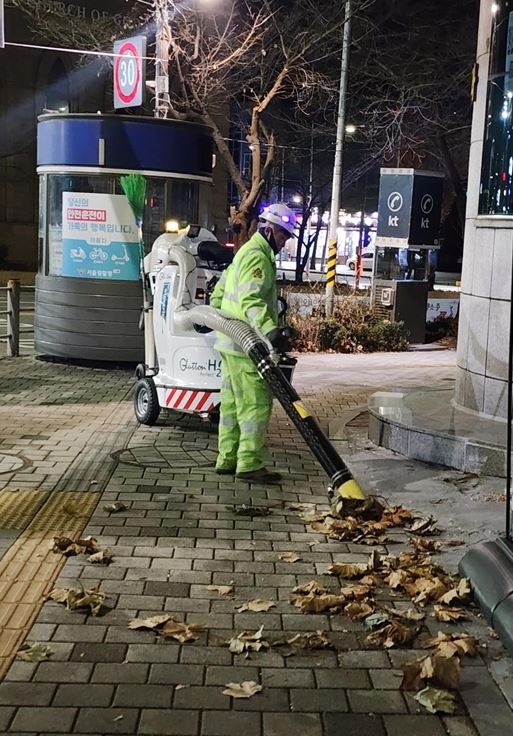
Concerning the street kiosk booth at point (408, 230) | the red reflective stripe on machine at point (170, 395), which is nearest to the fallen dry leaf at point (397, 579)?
the red reflective stripe on machine at point (170, 395)

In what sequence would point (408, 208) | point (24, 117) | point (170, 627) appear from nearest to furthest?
1. point (170, 627)
2. point (408, 208)
3. point (24, 117)

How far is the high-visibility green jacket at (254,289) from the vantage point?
5.89m

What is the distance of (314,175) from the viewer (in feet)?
121

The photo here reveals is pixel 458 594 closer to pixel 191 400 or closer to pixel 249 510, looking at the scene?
pixel 249 510

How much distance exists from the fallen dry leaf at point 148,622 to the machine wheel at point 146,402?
388cm

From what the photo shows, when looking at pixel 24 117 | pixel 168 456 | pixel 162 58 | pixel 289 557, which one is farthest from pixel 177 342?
pixel 24 117

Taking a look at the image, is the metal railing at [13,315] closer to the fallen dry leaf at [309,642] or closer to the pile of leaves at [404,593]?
the pile of leaves at [404,593]

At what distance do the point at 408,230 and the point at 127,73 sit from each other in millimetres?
6805

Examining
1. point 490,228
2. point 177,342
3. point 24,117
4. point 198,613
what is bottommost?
point 198,613

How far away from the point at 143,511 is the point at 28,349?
770 centimetres

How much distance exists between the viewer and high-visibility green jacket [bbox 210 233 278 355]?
19.3 ft

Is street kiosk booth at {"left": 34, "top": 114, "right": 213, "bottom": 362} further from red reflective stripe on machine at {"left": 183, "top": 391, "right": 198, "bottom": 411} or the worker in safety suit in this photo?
the worker in safety suit

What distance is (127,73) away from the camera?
56.5 ft

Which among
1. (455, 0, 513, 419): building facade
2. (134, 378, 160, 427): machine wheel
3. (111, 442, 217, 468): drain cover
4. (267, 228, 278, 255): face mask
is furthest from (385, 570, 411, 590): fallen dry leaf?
(134, 378, 160, 427): machine wheel
